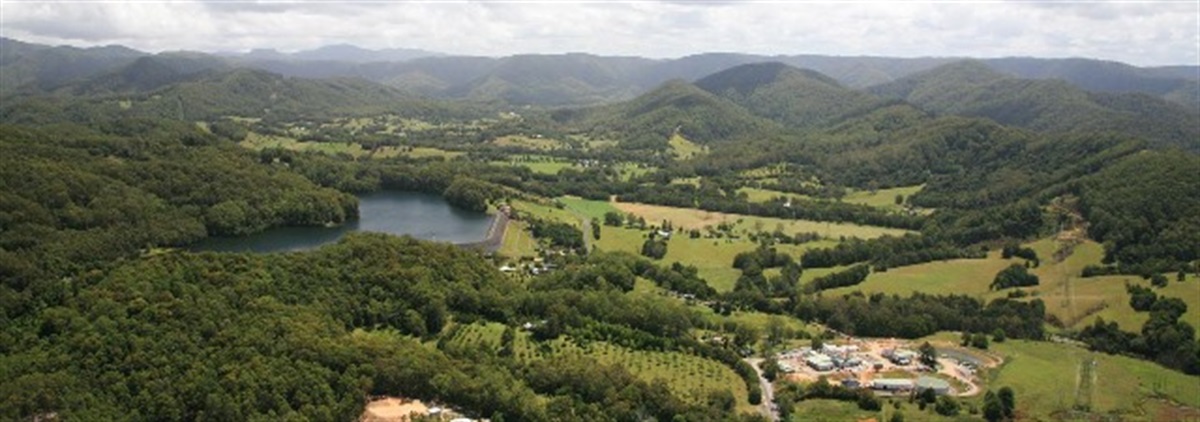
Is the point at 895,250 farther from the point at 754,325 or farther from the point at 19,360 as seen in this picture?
the point at 19,360

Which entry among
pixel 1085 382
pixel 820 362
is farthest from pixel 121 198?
pixel 1085 382

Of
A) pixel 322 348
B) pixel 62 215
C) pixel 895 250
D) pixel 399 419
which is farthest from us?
pixel 895 250

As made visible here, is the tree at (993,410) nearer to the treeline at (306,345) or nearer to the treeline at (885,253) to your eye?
the treeline at (306,345)

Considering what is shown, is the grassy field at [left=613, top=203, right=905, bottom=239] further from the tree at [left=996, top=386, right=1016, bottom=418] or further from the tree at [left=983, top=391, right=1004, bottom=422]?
the tree at [left=983, top=391, right=1004, bottom=422]

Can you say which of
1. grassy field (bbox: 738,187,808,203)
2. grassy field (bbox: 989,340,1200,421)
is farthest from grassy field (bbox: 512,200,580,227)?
grassy field (bbox: 989,340,1200,421)

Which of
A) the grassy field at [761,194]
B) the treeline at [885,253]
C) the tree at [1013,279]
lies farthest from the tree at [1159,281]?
the grassy field at [761,194]

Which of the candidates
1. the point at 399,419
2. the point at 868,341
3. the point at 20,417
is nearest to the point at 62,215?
the point at 20,417

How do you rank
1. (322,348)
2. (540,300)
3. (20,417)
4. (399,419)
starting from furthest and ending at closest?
(540,300) → (322,348) → (399,419) → (20,417)
